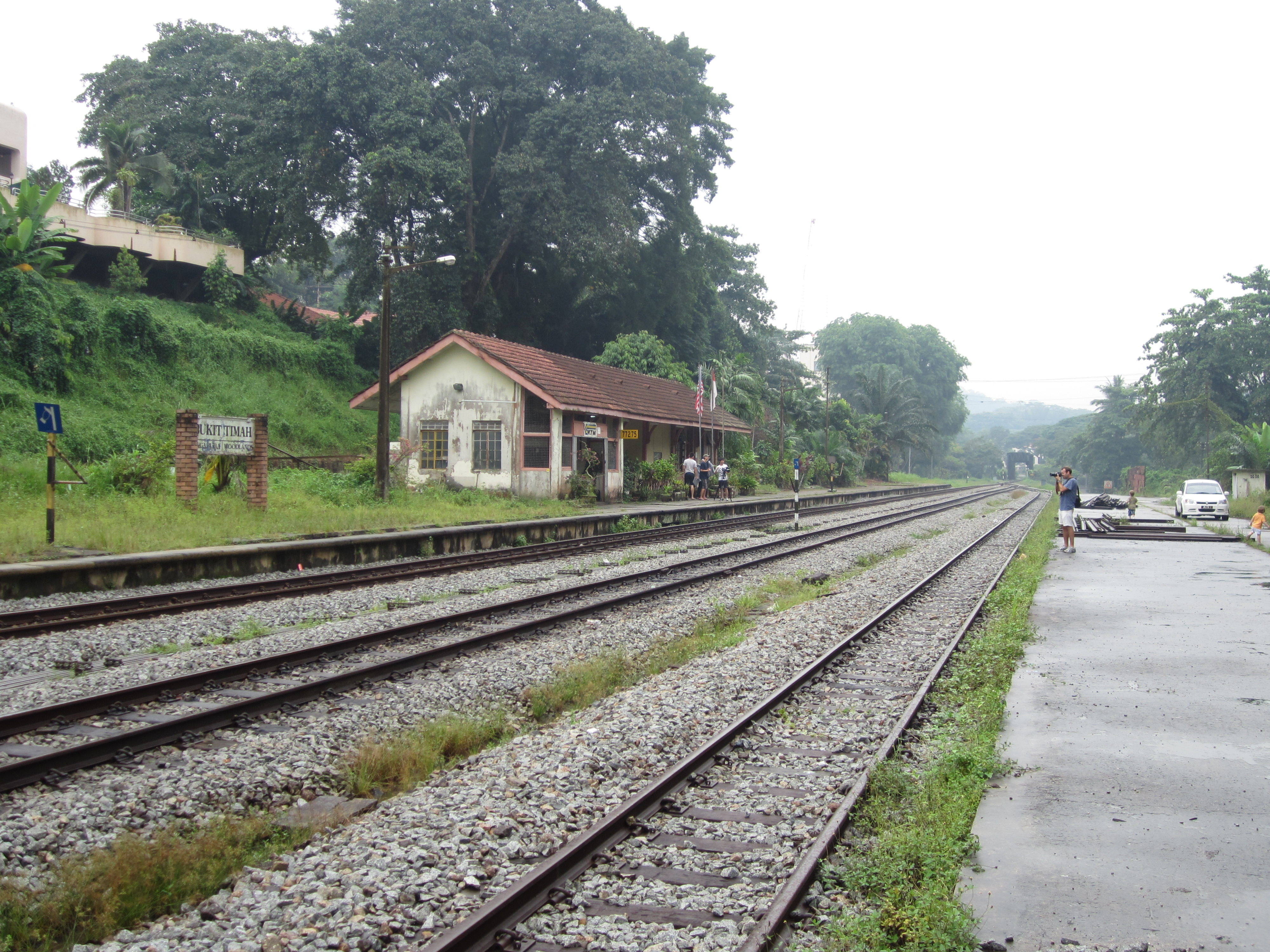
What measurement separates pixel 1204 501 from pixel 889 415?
3290 cm

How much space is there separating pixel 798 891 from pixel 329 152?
40245 mm

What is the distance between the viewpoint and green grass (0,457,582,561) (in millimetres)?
13984

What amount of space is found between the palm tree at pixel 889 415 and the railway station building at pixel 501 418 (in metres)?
37.9

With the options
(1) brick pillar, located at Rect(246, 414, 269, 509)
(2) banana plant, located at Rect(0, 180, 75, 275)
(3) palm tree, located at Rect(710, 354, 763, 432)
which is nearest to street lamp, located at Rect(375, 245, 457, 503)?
(1) brick pillar, located at Rect(246, 414, 269, 509)

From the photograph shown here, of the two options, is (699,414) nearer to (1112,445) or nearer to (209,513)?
(209,513)

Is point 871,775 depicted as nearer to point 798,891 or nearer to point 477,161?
point 798,891

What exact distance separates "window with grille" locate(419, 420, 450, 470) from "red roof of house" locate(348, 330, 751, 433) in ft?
5.56

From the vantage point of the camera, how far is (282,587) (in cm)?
1232

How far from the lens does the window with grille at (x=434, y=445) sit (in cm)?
2695

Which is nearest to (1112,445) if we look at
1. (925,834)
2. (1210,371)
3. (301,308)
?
(1210,371)

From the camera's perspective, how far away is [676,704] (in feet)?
22.9

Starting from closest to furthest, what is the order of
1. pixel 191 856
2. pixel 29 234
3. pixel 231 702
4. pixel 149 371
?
pixel 191 856 → pixel 231 702 → pixel 29 234 → pixel 149 371

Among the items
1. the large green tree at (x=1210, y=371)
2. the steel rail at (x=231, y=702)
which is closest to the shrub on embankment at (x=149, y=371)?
the steel rail at (x=231, y=702)

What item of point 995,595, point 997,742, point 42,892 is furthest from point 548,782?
point 995,595
